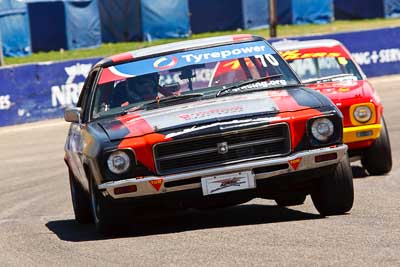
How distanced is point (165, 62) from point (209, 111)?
1.15m

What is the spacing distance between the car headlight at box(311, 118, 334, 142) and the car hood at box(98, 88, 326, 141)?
145 mm

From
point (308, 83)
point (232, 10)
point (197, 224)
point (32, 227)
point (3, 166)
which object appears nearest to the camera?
point (197, 224)

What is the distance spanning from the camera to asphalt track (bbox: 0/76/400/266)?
23.1 feet

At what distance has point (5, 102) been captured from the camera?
22.8 meters

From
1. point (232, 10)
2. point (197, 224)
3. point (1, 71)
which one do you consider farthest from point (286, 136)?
point (232, 10)

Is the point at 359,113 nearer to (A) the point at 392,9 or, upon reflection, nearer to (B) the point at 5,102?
(B) the point at 5,102

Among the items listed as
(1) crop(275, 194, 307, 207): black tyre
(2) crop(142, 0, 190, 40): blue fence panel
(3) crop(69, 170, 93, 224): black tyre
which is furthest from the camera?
(2) crop(142, 0, 190, 40): blue fence panel

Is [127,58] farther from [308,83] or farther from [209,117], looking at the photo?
[308,83]

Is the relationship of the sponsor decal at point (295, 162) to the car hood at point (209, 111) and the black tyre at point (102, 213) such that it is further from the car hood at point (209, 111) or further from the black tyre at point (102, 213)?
the black tyre at point (102, 213)

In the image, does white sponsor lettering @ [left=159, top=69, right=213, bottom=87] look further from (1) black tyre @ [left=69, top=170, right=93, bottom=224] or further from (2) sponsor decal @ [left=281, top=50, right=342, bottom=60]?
(2) sponsor decal @ [left=281, top=50, right=342, bottom=60]

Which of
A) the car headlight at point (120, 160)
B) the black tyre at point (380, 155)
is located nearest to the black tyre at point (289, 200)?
the car headlight at point (120, 160)

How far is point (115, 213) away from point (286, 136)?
4.52 ft

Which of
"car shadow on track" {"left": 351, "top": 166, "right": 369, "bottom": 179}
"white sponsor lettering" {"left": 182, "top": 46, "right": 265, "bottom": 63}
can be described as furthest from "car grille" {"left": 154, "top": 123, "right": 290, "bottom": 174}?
"car shadow on track" {"left": 351, "top": 166, "right": 369, "bottom": 179}

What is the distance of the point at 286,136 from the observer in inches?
320
